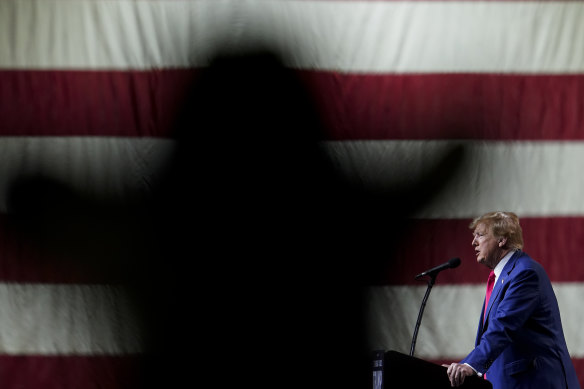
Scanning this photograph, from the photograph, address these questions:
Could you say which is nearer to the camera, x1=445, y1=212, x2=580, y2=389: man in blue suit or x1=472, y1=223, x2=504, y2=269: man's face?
x1=445, y1=212, x2=580, y2=389: man in blue suit

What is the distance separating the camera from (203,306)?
283 cm

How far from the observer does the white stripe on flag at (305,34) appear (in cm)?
297

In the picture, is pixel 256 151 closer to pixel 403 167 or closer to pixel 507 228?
pixel 403 167

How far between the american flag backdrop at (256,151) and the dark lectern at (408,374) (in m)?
0.74

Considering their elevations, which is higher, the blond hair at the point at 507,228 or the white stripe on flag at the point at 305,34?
the white stripe on flag at the point at 305,34

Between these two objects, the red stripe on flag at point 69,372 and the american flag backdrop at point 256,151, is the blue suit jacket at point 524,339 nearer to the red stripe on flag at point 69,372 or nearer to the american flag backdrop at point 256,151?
the american flag backdrop at point 256,151

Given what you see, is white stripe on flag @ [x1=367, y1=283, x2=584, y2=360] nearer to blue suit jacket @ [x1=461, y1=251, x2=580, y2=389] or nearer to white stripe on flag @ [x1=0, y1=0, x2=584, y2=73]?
blue suit jacket @ [x1=461, y1=251, x2=580, y2=389]

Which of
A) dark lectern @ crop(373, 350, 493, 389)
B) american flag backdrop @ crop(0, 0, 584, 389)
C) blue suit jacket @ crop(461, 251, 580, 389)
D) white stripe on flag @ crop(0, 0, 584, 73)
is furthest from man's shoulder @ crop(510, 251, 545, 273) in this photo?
white stripe on flag @ crop(0, 0, 584, 73)

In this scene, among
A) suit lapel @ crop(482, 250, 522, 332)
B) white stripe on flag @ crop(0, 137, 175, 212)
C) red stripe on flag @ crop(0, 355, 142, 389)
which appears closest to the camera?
suit lapel @ crop(482, 250, 522, 332)

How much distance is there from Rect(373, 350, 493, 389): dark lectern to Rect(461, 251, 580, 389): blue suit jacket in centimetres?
9

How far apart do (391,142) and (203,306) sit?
964 millimetres

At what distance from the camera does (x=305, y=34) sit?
2998mm

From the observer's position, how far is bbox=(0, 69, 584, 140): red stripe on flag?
293 centimetres

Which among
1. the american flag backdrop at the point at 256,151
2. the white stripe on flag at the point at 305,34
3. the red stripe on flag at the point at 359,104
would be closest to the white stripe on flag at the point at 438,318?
the american flag backdrop at the point at 256,151
